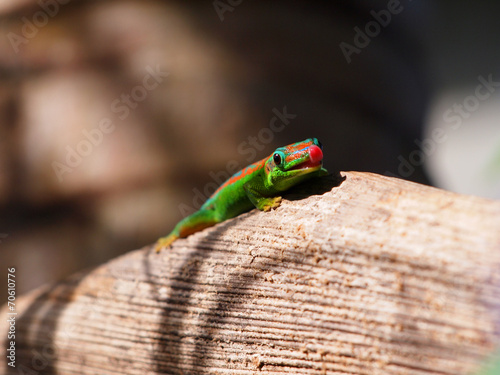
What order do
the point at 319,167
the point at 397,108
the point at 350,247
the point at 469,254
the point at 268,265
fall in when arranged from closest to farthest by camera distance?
the point at 469,254 → the point at 350,247 → the point at 268,265 → the point at 319,167 → the point at 397,108

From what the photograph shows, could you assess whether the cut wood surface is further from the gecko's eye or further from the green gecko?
the gecko's eye

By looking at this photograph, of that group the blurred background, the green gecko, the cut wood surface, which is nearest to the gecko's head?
the green gecko

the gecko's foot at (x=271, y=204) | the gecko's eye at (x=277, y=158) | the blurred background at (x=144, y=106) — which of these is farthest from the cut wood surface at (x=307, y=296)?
the blurred background at (x=144, y=106)

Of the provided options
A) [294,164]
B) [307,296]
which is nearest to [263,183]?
[294,164]

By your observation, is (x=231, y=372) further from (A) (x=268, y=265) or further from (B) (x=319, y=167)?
(B) (x=319, y=167)

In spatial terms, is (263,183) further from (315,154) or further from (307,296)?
(307,296)

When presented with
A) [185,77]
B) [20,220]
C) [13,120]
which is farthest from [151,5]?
[20,220]

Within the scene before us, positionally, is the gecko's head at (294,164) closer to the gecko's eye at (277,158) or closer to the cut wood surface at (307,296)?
the gecko's eye at (277,158)

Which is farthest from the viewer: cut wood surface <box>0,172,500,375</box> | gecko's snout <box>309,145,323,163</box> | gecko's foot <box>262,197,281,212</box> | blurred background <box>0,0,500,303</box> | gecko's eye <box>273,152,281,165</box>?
blurred background <box>0,0,500,303</box>

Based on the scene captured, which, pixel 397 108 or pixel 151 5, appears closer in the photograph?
pixel 151 5
